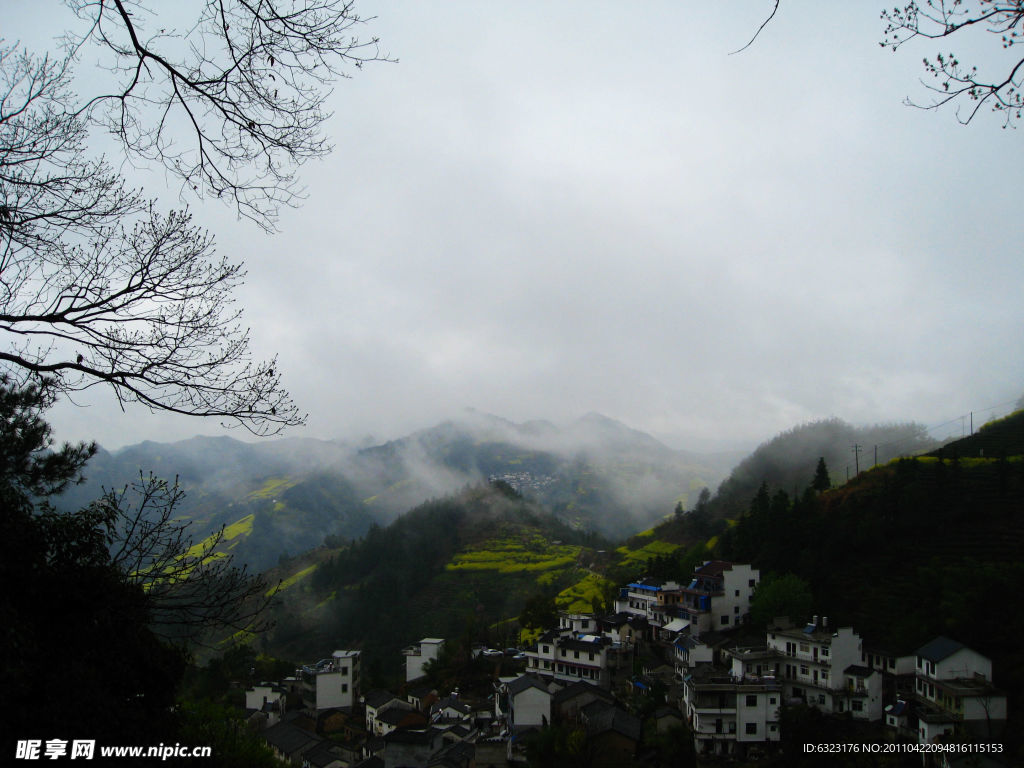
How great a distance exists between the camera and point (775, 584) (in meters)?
21.0

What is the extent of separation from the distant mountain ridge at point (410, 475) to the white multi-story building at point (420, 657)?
46556 mm

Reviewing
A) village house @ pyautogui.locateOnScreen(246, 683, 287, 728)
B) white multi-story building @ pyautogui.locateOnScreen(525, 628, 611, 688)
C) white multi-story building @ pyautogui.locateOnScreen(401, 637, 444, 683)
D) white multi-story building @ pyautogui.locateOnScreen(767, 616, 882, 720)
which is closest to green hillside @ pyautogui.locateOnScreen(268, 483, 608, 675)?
white multi-story building @ pyautogui.locateOnScreen(401, 637, 444, 683)

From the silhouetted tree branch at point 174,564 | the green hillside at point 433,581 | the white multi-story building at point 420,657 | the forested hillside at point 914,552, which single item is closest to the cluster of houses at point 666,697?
the forested hillside at point 914,552

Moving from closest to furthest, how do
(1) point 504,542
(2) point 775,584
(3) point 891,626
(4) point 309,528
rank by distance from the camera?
(3) point 891,626 → (2) point 775,584 → (1) point 504,542 → (4) point 309,528

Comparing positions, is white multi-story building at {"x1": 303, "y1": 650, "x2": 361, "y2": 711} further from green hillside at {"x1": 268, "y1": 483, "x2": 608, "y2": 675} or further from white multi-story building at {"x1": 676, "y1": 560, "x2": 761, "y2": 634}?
white multi-story building at {"x1": 676, "y1": 560, "x2": 761, "y2": 634}

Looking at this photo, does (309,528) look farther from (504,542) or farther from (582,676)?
(582,676)

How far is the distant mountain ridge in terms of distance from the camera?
81812 mm

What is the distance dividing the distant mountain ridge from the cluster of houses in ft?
171

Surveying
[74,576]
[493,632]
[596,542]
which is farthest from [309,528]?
[74,576]

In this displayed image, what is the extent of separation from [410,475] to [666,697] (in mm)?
94405

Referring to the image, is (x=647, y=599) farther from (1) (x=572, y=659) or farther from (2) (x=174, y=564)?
(2) (x=174, y=564)

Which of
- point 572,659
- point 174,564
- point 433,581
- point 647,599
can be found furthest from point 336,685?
point 433,581

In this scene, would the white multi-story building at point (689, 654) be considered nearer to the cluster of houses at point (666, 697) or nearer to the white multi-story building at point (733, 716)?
the cluster of houses at point (666, 697)

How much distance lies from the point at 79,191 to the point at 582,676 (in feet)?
69.5
